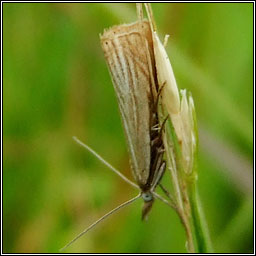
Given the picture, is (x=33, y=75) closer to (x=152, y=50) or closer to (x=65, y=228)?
(x=65, y=228)

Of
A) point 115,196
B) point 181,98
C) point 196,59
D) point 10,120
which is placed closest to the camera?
point 181,98

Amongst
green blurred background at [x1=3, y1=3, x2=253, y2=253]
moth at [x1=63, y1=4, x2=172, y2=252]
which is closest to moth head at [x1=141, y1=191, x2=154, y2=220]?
moth at [x1=63, y1=4, x2=172, y2=252]

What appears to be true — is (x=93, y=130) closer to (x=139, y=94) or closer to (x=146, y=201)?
(x=146, y=201)

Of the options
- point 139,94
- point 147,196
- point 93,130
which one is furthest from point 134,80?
point 93,130

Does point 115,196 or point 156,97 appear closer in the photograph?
point 156,97

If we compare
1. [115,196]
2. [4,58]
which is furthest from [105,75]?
[115,196]

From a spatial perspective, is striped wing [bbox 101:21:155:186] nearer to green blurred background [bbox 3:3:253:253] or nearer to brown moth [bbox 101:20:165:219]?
brown moth [bbox 101:20:165:219]

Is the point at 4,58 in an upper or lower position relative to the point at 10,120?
upper

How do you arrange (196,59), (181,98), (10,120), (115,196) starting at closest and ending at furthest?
(181,98)
(115,196)
(196,59)
(10,120)
